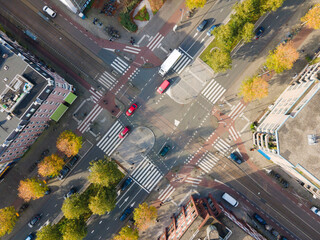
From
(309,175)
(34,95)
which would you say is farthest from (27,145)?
(309,175)

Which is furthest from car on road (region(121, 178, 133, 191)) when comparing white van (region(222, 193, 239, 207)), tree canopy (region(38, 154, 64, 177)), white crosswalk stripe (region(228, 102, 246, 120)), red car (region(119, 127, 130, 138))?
white crosswalk stripe (region(228, 102, 246, 120))

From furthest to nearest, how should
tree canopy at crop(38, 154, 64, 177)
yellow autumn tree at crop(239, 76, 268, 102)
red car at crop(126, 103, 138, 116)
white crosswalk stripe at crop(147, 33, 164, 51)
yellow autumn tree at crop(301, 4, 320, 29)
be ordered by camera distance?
1. white crosswalk stripe at crop(147, 33, 164, 51)
2. red car at crop(126, 103, 138, 116)
3. tree canopy at crop(38, 154, 64, 177)
4. yellow autumn tree at crop(239, 76, 268, 102)
5. yellow autumn tree at crop(301, 4, 320, 29)

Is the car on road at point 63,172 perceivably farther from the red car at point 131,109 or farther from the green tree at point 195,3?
the green tree at point 195,3

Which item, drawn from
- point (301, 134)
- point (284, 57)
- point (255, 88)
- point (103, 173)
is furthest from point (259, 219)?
point (103, 173)

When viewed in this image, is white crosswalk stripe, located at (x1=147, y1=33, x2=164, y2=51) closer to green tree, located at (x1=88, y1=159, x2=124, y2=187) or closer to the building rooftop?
green tree, located at (x1=88, y1=159, x2=124, y2=187)

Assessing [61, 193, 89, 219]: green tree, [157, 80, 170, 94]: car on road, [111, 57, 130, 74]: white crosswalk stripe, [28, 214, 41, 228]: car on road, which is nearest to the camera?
[61, 193, 89, 219]: green tree

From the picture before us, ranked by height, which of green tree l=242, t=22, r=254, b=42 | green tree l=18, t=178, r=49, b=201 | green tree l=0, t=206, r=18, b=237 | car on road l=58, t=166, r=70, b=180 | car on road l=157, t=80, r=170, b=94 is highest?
green tree l=242, t=22, r=254, b=42

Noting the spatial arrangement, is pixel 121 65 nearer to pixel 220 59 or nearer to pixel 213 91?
pixel 213 91
